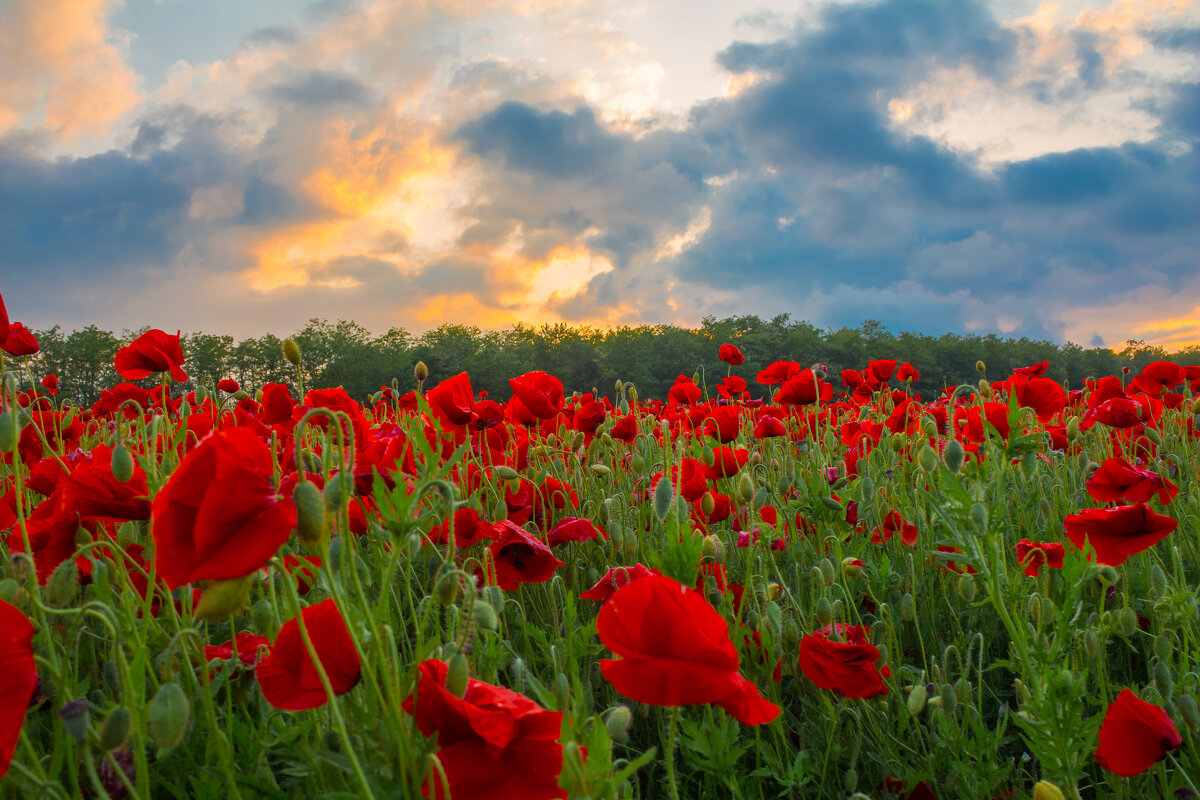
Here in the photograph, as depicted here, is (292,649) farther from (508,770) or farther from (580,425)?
(580,425)

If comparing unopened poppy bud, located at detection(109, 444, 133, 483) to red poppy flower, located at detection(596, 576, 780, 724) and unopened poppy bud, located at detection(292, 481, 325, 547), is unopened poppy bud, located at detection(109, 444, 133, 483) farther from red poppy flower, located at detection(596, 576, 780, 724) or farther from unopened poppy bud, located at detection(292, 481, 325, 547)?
red poppy flower, located at detection(596, 576, 780, 724)

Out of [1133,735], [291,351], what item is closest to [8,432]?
[291,351]

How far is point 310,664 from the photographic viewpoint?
38.1 inches

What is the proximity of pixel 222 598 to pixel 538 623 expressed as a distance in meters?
1.73

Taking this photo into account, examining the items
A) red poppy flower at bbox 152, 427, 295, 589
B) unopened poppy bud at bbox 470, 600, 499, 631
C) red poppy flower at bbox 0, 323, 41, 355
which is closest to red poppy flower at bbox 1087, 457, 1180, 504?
unopened poppy bud at bbox 470, 600, 499, 631

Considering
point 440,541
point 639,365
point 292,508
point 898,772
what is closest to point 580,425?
point 440,541

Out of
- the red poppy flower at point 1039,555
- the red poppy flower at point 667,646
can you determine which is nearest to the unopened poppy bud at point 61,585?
the red poppy flower at point 667,646

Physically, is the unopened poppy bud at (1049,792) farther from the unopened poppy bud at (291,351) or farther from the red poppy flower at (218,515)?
the unopened poppy bud at (291,351)

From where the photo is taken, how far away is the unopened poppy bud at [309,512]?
746mm

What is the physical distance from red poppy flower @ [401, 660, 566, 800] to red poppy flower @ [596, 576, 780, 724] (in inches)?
4.7

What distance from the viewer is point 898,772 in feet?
5.53

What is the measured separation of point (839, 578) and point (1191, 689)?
3.09 ft

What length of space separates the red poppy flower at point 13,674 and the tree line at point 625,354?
19820 millimetres

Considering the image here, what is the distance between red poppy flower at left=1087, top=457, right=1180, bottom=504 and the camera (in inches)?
83.0
